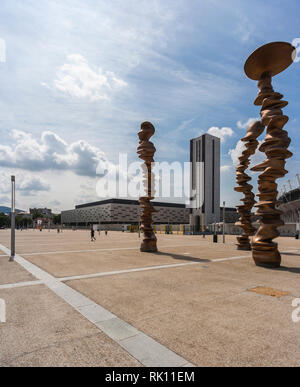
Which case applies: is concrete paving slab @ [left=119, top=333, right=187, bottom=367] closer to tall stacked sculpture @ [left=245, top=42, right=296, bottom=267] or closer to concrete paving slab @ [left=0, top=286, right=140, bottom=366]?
concrete paving slab @ [left=0, top=286, right=140, bottom=366]

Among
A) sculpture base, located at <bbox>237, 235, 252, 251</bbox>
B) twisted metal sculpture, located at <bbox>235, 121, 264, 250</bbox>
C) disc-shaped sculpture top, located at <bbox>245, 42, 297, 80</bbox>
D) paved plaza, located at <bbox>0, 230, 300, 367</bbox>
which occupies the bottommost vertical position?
sculpture base, located at <bbox>237, 235, 252, 251</bbox>

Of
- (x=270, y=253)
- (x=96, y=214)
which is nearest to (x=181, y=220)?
(x=96, y=214)

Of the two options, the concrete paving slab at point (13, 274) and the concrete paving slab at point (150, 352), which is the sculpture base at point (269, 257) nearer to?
the concrete paving slab at point (150, 352)

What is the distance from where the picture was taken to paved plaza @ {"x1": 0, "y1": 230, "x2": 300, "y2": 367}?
3352 millimetres

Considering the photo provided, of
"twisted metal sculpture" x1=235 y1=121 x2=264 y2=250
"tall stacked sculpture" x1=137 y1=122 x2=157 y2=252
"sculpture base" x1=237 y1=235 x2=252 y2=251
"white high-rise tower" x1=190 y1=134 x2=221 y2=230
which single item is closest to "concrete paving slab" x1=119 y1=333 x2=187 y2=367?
"tall stacked sculpture" x1=137 y1=122 x2=157 y2=252

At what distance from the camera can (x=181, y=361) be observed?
3.23 m

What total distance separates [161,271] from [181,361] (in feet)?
19.3

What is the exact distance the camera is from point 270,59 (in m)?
11.3

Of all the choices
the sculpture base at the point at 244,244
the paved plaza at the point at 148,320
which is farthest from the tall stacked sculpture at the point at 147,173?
the paved plaza at the point at 148,320

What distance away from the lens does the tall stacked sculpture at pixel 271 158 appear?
34.1 ft

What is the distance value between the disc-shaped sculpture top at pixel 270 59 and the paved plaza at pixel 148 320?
927 centimetres

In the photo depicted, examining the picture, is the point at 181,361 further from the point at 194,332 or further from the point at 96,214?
the point at 96,214

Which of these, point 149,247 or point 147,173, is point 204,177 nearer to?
point 147,173

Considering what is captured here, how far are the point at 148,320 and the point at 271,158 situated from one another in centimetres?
897
